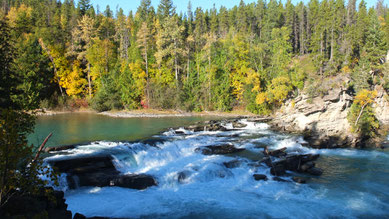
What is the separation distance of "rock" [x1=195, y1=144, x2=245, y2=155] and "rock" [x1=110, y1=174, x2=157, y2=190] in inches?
250

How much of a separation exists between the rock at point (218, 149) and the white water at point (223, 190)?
25.7 inches

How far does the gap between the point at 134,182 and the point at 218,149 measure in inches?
336

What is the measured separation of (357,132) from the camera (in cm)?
2642

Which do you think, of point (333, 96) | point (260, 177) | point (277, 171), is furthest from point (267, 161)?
point (333, 96)

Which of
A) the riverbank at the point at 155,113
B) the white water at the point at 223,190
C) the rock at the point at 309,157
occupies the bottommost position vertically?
the white water at the point at 223,190

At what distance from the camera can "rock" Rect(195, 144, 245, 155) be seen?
71.2 ft

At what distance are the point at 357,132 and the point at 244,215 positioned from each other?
65.3 feet

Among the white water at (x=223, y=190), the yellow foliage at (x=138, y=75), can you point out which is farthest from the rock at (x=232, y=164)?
the yellow foliage at (x=138, y=75)

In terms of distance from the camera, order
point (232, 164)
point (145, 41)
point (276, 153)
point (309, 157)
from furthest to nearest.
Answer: point (145, 41)
point (276, 153)
point (309, 157)
point (232, 164)

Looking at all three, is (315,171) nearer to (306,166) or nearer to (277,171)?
(306,166)

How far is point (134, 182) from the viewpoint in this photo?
16.0m

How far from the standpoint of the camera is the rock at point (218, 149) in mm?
21703

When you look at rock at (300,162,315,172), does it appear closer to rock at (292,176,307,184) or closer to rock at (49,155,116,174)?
rock at (292,176,307,184)

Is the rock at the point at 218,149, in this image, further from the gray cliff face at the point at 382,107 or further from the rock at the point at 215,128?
the gray cliff face at the point at 382,107
